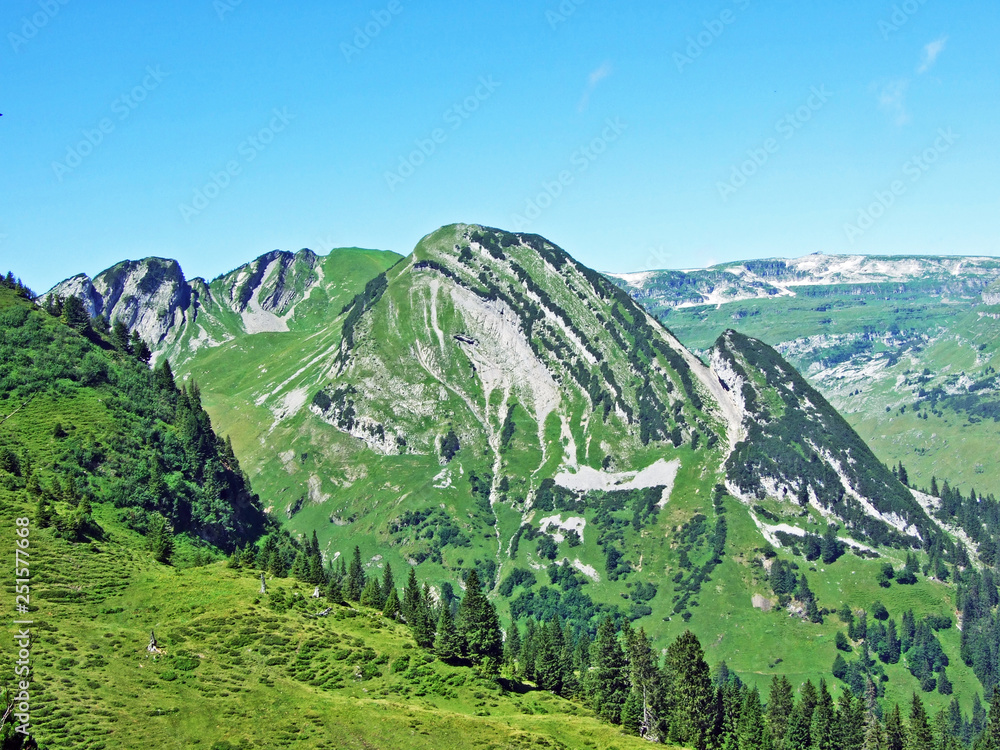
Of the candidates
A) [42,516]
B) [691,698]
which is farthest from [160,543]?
[691,698]

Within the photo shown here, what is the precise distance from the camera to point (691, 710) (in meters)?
136

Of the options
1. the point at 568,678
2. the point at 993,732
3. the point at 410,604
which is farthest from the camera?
the point at 993,732

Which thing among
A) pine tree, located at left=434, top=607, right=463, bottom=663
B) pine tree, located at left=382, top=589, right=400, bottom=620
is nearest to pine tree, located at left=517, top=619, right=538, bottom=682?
pine tree, located at left=434, top=607, right=463, bottom=663

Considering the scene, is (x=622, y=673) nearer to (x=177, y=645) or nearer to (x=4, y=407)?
(x=177, y=645)

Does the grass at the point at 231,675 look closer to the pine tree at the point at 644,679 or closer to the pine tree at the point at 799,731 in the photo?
the pine tree at the point at 644,679

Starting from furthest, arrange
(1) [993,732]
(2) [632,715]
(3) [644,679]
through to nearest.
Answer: (1) [993,732], (3) [644,679], (2) [632,715]

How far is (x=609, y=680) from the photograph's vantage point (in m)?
145

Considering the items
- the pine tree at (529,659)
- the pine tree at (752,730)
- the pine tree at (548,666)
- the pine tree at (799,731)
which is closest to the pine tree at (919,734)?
the pine tree at (799,731)

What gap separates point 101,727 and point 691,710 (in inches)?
3358

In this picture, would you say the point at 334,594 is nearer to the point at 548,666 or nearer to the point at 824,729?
the point at 548,666

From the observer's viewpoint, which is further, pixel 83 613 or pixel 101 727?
pixel 83 613

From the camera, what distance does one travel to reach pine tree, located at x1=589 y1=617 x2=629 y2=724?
139 m

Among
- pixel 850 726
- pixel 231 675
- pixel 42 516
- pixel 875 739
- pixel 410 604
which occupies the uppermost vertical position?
pixel 42 516

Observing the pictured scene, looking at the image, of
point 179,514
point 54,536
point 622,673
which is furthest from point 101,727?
point 179,514
